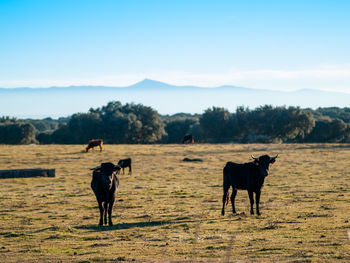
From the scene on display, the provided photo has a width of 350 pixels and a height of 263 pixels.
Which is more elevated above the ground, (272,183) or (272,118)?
(272,118)

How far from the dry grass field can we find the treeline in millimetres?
56672

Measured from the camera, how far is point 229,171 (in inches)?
685

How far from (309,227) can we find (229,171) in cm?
428

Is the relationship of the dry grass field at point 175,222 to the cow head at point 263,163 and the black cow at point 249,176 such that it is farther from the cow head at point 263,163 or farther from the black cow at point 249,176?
the cow head at point 263,163

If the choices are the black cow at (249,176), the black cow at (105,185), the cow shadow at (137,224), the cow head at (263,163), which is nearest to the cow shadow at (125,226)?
the cow shadow at (137,224)

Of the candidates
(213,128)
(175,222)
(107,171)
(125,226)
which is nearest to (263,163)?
(175,222)

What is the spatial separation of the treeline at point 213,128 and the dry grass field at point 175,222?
56.7m

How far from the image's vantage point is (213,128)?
306 ft

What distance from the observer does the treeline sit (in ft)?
287

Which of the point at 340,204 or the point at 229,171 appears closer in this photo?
the point at 229,171

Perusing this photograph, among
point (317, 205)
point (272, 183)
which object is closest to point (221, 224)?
point (317, 205)

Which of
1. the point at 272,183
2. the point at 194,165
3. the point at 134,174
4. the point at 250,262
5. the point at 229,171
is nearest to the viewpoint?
the point at 250,262

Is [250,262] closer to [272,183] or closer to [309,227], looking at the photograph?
[309,227]

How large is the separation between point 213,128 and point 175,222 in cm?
7829
